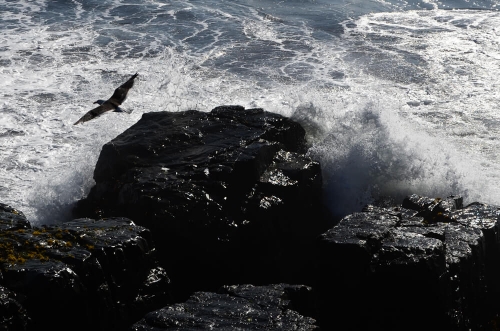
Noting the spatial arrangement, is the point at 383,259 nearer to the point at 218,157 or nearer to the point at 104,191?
the point at 218,157

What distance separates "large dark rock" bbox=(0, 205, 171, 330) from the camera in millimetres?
5465

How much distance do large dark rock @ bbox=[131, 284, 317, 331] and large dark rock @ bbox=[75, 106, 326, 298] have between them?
1.38 meters

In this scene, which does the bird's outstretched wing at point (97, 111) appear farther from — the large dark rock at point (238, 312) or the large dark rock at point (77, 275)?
the large dark rock at point (238, 312)

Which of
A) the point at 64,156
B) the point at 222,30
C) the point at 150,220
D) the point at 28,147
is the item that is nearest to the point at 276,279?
the point at 150,220

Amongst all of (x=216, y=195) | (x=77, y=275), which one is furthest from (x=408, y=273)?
(x=77, y=275)

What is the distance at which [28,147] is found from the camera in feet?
37.7

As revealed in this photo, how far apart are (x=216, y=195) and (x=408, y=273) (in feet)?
8.36

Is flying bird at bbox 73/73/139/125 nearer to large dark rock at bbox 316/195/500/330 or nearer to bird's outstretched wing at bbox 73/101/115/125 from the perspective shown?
bird's outstretched wing at bbox 73/101/115/125

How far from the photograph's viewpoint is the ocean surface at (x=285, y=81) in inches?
410

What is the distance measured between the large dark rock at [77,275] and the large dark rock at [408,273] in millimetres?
1730

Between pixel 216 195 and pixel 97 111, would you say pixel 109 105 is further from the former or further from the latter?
pixel 216 195

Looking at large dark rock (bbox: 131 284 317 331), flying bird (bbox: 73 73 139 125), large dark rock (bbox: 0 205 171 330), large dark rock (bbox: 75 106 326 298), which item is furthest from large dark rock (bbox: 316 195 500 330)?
flying bird (bbox: 73 73 139 125)

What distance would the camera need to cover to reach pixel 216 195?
782cm

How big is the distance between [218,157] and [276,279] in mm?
1755
